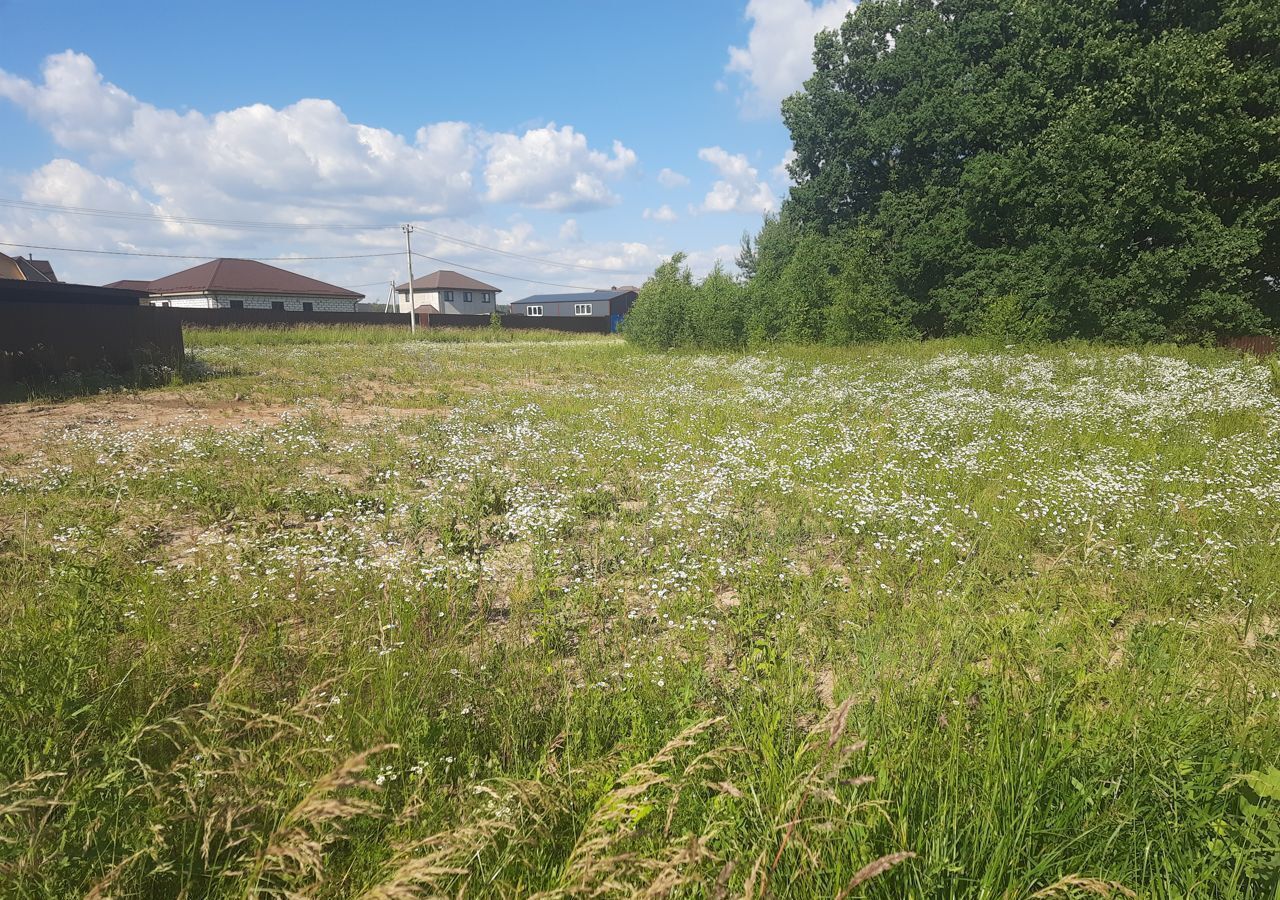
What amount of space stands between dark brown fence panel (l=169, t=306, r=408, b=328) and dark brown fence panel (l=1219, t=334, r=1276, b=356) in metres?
46.9

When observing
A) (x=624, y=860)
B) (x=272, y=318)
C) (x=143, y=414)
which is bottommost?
Answer: (x=624, y=860)

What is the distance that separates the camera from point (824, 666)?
3947mm

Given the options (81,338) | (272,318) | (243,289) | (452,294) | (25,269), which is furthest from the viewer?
(452,294)

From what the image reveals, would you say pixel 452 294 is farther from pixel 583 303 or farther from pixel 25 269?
pixel 25 269

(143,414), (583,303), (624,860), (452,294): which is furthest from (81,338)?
(583,303)

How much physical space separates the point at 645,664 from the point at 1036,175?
103 ft

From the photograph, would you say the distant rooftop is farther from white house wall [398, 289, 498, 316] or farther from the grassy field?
the grassy field

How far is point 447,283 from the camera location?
8881cm

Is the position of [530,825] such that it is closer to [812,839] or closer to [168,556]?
[812,839]

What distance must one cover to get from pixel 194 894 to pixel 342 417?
11924mm

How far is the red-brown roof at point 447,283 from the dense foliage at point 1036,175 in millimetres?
58868

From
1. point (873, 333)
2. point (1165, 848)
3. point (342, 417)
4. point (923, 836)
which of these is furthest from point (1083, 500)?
point (873, 333)

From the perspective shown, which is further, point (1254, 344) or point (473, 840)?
point (1254, 344)

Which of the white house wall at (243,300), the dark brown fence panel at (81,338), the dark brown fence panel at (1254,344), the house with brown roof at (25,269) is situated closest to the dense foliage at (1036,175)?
the dark brown fence panel at (1254,344)
